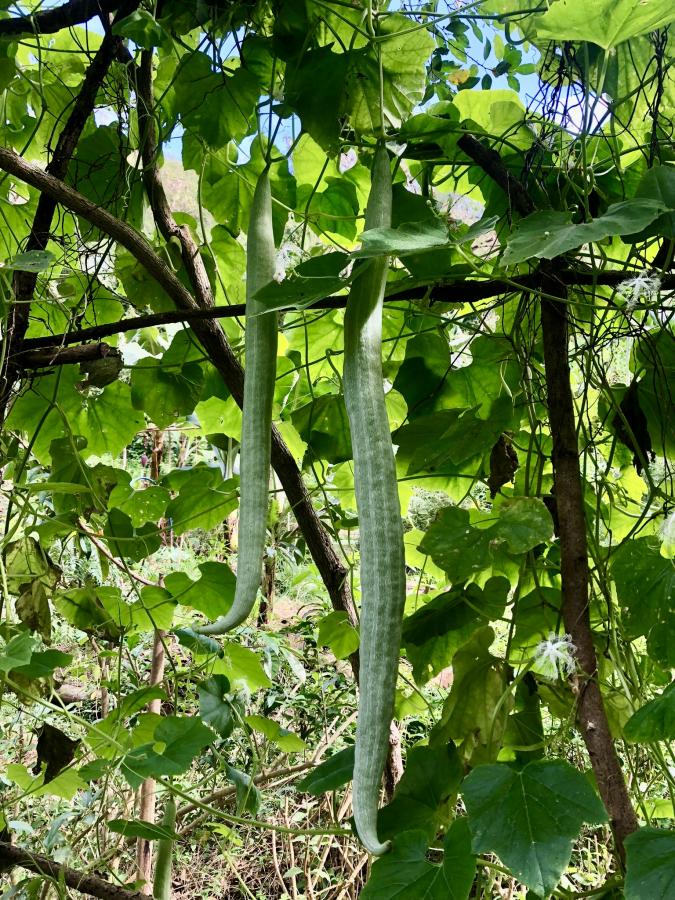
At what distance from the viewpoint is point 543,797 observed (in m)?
0.51

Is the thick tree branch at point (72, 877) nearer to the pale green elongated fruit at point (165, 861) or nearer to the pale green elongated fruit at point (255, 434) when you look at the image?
the pale green elongated fruit at point (165, 861)

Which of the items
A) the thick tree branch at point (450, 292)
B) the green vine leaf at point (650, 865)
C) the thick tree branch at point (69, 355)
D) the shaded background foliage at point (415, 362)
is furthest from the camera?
the thick tree branch at point (69, 355)

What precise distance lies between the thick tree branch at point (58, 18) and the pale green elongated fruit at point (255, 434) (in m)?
0.38

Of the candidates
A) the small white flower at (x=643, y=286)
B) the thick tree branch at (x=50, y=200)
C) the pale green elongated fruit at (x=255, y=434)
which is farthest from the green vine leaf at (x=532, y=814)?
the thick tree branch at (x=50, y=200)

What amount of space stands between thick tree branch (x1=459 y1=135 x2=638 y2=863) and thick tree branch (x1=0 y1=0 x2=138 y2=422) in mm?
441

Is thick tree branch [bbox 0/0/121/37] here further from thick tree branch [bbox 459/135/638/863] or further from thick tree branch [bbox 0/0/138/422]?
thick tree branch [bbox 459/135/638/863]

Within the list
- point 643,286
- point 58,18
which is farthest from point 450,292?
point 58,18

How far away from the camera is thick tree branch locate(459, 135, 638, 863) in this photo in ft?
1.81

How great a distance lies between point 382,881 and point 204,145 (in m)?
0.80

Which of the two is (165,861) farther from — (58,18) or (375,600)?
(58,18)

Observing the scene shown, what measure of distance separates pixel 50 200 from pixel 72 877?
78 centimetres

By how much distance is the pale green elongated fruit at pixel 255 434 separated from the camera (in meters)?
0.55

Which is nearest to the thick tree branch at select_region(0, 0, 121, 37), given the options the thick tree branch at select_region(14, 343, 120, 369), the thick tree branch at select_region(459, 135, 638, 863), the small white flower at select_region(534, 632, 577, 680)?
the thick tree branch at select_region(14, 343, 120, 369)

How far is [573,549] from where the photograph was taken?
23.9 inches
